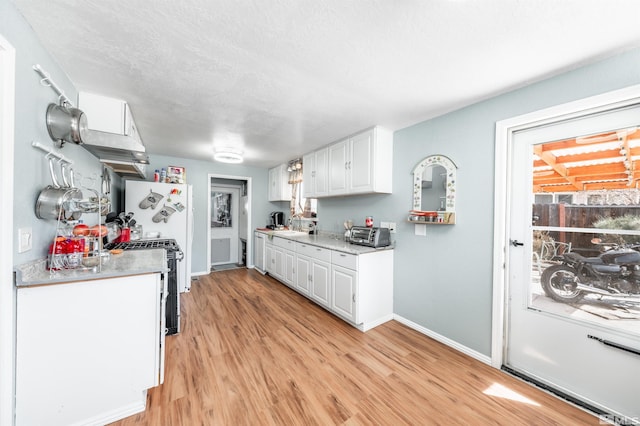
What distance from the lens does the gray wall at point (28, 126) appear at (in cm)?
117

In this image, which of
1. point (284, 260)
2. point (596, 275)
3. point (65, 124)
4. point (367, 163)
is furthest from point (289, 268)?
point (596, 275)

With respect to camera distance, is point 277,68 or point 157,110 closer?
point 277,68

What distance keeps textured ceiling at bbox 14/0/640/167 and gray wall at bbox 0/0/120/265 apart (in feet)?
0.28

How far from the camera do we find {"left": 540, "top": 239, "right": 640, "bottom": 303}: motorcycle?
57.4 inches

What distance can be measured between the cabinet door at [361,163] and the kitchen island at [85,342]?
2140 millimetres

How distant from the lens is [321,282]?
300 centimetres

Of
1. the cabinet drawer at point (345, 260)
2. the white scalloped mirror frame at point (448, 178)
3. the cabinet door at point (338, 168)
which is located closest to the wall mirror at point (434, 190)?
the white scalloped mirror frame at point (448, 178)

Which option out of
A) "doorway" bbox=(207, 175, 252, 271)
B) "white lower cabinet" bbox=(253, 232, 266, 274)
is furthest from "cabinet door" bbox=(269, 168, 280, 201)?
"white lower cabinet" bbox=(253, 232, 266, 274)

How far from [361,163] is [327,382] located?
2251 millimetres

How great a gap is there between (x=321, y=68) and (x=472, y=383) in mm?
2591

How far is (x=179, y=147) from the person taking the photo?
3617 mm

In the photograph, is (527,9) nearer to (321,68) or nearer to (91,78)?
(321,68)

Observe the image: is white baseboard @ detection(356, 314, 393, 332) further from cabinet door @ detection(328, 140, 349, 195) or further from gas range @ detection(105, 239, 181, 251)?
gas range @ detection(105, 239, 181, 251)

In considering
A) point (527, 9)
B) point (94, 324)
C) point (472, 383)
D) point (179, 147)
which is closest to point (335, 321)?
point (472, 383)
